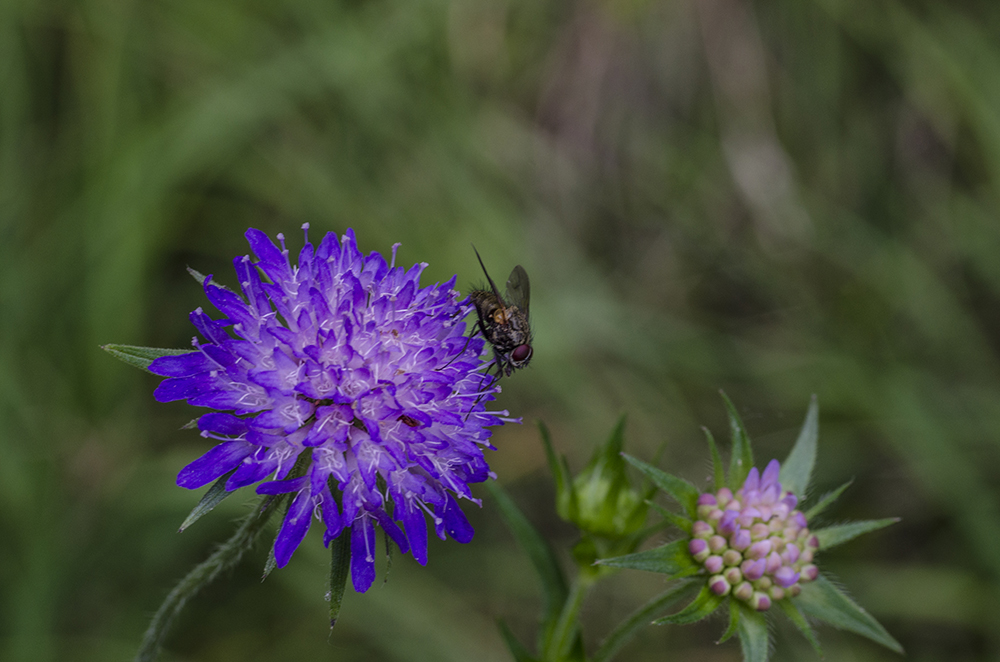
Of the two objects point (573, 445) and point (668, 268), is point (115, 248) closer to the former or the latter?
point (573, 445)

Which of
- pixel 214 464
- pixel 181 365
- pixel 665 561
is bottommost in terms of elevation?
pixel 665 561

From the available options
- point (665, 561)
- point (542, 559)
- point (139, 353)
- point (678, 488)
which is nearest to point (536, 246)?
point (542, 559)

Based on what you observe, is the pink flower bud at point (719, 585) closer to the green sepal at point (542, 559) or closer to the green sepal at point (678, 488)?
the green sepal at point (678, 488)

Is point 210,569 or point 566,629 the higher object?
point 210,569

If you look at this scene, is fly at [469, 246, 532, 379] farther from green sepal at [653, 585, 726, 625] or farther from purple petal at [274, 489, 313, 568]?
green sepal at [653, 585, 726, 625]

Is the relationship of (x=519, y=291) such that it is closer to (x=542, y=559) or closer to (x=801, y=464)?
(x=542, y=559)

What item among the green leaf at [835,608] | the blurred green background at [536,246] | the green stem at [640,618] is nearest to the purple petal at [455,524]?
the green stem at [640,618]

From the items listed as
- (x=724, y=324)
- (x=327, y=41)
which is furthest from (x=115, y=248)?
(x=724, y=324)
